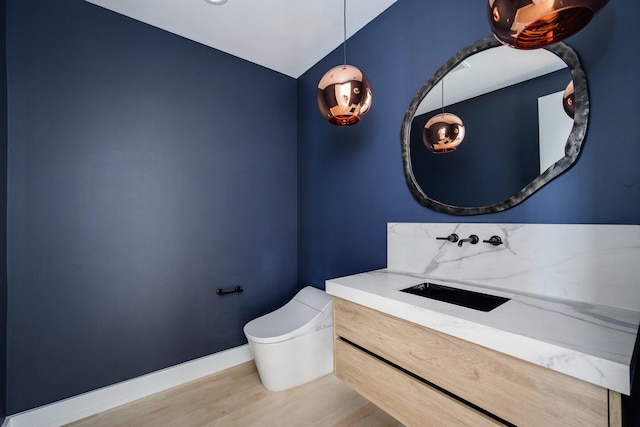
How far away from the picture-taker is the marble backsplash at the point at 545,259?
94 centimetres

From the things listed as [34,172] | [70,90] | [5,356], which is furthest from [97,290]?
[70,90]

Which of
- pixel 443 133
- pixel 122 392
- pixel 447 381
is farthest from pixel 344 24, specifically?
pixel 122 392

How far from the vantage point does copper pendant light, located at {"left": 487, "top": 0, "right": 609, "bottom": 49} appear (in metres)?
0.67

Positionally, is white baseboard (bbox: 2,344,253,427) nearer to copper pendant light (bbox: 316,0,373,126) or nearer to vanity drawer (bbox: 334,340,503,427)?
vanity drawer (bbox: 334,340,503,427)

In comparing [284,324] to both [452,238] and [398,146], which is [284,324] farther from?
[398,146]

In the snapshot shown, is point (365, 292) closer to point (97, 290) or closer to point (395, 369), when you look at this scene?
point (395, 369)

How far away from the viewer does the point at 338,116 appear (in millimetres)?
1410

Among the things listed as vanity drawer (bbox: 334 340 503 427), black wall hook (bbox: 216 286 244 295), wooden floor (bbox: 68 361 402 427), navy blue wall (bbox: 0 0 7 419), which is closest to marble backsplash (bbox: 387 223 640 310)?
vanity drawer (bbox: 334 340 503 427)

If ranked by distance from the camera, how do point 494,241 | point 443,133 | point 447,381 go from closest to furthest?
point 447,381 < point 494,241 < point 443,133

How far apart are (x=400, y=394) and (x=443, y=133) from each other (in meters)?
1.35

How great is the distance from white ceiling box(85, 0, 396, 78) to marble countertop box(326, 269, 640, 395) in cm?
187

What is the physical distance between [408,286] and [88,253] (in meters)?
1.97

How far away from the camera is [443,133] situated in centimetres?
152

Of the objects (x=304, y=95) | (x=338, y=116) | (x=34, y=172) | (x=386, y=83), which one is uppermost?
(x=304, y=95)
